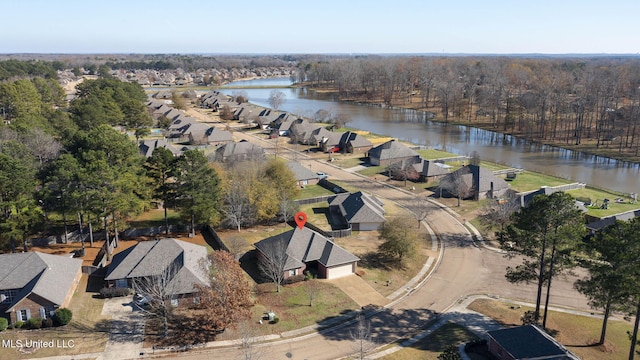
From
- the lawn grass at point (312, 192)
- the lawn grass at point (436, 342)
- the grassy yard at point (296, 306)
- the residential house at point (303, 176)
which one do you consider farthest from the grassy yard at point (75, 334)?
the residential house at point (303, 176)

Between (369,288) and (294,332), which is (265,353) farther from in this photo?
(369,288)

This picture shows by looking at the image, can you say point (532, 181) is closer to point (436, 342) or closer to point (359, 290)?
point (359, 290)

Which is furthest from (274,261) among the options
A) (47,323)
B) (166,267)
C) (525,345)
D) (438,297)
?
(525,345)

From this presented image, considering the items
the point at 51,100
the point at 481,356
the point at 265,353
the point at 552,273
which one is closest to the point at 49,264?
the point at 265,353

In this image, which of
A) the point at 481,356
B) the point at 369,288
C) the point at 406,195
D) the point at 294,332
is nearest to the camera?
the point at 481,356

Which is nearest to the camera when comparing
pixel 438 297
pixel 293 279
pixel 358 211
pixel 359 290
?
pixel 438 297

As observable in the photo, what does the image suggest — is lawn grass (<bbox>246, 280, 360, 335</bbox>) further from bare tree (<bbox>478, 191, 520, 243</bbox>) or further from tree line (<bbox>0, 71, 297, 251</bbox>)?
bare tree (<bbox>478, 191, 520, 243</bbox>)
